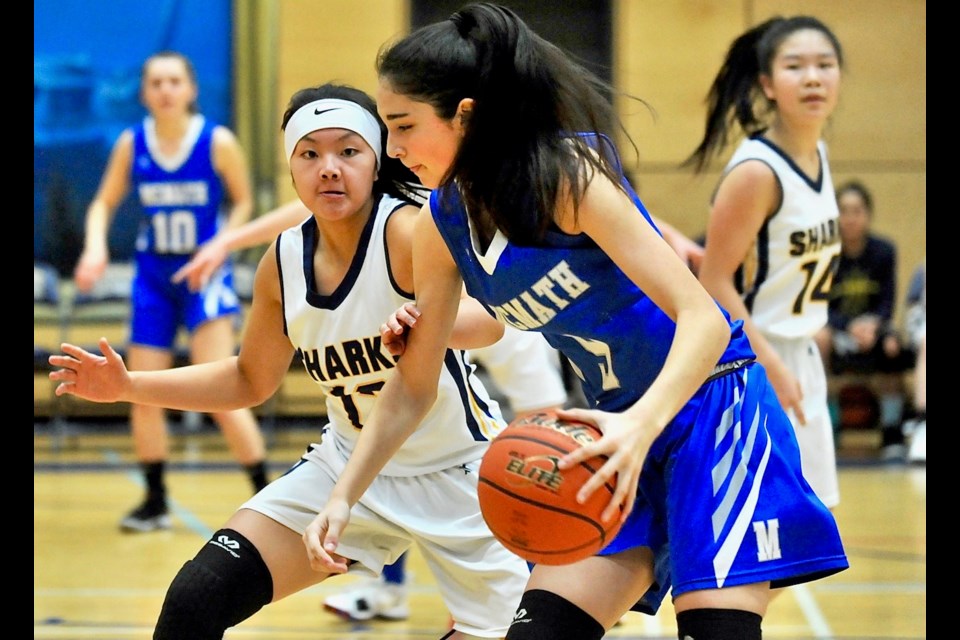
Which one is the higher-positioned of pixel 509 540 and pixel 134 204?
pixel 134 204

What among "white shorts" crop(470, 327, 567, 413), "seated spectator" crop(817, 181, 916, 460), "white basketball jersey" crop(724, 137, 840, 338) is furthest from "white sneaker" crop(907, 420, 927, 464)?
"white basketball jersey" crop(724, 137, 840, 338)

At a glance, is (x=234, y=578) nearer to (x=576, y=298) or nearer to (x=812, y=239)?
(x=576, y=298)

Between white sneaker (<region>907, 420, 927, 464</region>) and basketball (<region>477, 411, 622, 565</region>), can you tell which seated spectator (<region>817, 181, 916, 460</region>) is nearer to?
white sneaker (<region>907, 420, 927, 464</region>)

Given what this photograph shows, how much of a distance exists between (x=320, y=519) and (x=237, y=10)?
26.3 ft

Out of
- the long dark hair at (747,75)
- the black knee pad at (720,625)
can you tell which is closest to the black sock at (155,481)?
the long dark hair at (747,75)

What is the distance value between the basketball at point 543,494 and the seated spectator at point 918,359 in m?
6.30

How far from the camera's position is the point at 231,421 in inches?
237

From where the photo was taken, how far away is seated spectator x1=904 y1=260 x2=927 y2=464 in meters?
8.20

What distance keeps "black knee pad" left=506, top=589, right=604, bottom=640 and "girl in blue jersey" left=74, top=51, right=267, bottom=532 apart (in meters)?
3.67

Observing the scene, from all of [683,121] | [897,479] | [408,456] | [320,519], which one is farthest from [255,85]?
[320,519]

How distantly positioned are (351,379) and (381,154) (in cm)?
52

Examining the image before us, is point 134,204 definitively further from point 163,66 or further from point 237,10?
point 163,66

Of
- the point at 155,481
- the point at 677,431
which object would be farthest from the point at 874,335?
the point at 677,431

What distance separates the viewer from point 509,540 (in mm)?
2201
